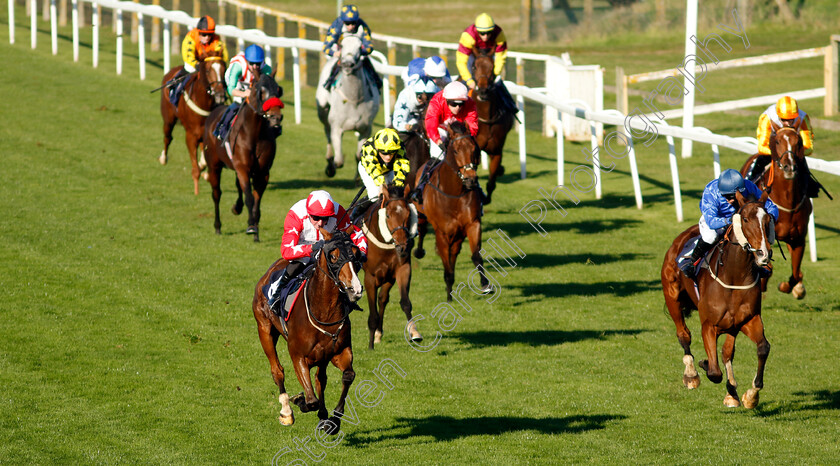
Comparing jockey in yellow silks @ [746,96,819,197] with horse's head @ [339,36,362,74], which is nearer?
jockey in yellow silks @ [746,96,819,197]

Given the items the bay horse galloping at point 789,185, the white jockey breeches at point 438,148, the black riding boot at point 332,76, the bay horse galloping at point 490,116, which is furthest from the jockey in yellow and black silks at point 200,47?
the bay horse galloping at point 789,185

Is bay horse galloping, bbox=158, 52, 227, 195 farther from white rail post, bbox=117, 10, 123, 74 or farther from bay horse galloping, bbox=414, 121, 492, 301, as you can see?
white rail post, bbox=117, 10, 123, 74

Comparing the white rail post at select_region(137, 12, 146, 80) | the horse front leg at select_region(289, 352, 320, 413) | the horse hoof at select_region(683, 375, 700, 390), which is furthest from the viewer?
the white rail post at select_region(137, 12, 146, 80)

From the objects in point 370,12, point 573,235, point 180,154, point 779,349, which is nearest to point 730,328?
point 779,349

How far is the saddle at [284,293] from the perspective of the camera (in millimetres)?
8078

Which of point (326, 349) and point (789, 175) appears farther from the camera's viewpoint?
point (789, 175)

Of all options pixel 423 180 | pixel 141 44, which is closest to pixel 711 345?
pixel 423 180

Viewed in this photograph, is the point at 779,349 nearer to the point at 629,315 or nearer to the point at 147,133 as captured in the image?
the point at 629,315

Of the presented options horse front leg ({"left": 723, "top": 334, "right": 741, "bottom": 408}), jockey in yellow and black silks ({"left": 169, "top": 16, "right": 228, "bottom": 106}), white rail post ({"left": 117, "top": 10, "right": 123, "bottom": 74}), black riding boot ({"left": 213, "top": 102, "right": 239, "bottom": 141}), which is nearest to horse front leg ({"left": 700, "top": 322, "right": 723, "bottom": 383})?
horse front leg ({"left": 723, "top": 334, "right": 741, "bottom": 408})

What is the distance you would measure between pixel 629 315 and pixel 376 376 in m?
3.55

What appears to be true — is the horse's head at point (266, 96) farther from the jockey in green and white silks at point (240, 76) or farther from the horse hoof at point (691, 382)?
the horse hoof at point (691, 382)

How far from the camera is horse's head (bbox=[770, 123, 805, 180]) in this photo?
11.4m

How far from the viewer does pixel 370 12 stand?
4069 cm

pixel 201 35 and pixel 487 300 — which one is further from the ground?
pixel 201 35
